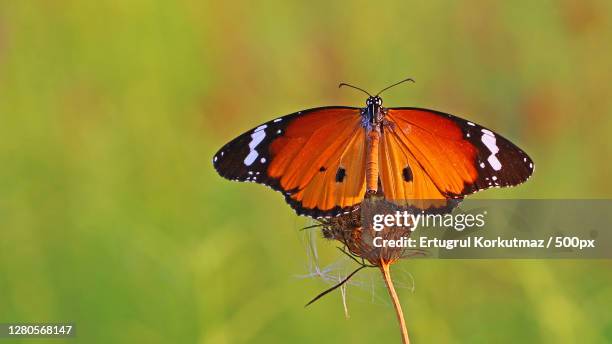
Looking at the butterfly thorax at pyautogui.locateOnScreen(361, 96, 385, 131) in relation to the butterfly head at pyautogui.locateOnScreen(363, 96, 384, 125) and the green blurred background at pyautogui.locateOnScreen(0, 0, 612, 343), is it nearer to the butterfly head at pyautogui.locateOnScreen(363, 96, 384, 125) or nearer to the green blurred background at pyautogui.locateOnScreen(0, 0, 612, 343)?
the butterfly head at pyautogui.locateOnScreen(363, 96, 384, 125)

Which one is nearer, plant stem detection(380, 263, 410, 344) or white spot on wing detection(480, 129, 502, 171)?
plant stem detection(380, 263, 410, 344)

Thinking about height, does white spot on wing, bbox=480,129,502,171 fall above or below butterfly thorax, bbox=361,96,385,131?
below

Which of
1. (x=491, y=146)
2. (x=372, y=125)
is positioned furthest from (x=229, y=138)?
(x=491, y=146)

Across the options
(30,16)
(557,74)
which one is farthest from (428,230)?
(30,16)

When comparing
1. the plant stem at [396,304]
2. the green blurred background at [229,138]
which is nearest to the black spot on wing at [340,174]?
the plant stem at [396,304]

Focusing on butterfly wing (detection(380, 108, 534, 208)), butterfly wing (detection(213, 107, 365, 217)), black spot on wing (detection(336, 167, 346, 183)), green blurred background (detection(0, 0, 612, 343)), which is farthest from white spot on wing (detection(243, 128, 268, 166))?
→ green blurred background (detection(0, 0, 612, 343))

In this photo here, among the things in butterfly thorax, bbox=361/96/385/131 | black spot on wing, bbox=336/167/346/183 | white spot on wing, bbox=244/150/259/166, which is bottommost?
black spot on wing, bbox=336/167/346/183

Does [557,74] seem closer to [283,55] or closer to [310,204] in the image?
[283,55]
